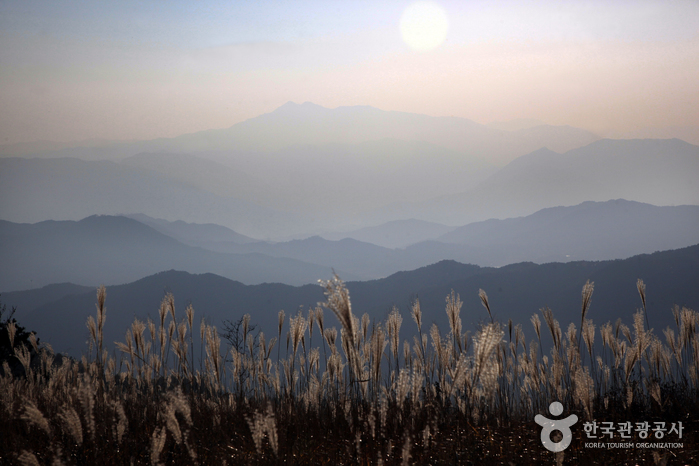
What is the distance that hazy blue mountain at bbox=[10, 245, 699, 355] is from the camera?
8000 centimetres

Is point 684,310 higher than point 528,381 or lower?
higher

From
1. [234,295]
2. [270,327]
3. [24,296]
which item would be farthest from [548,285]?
[24,296]

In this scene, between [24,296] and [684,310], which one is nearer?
[684,310]

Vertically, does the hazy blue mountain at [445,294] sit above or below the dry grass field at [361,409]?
above

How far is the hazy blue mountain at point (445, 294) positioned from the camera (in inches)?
3150

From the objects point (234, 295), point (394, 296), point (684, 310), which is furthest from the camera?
point (234, 295)

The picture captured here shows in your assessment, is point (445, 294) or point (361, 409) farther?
point (445, 294)

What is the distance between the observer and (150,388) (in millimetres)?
5504

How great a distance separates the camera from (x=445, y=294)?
98.9 m

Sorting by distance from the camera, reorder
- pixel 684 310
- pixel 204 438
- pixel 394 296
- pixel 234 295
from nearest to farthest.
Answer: pixel 204 438
pixel 684 310
pixel 394 296
pixel 234 295

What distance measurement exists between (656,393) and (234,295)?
133789 mm

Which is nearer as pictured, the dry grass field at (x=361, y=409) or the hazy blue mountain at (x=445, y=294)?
the dry grass field at (x=361, y=409)

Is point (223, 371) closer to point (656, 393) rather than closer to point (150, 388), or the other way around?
point (150, 388)

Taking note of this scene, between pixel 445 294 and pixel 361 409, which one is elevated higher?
pixel 445 294
